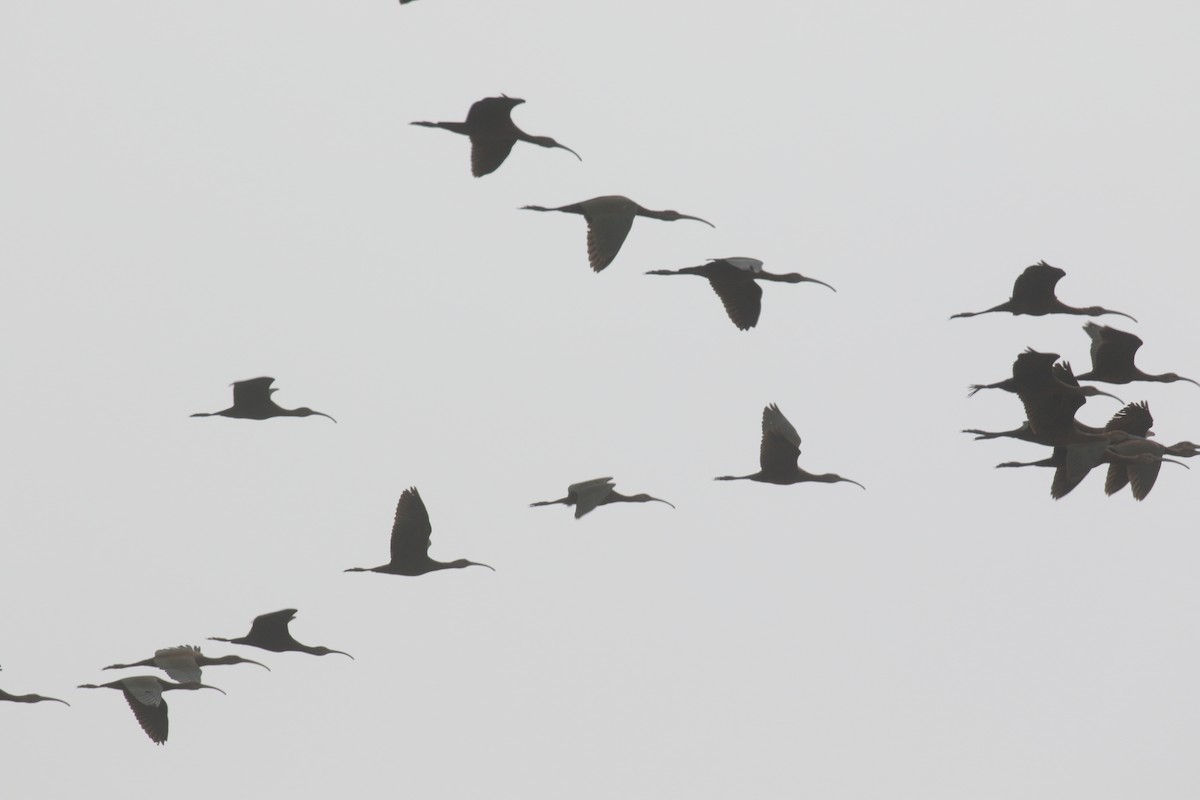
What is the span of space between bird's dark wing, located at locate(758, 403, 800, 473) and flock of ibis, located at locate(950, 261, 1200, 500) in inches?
104

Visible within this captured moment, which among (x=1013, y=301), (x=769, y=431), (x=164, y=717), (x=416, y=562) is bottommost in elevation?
(x=164, y=717)

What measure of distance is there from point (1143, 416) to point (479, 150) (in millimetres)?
11780

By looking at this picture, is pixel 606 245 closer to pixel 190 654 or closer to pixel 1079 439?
pixel 1079 439

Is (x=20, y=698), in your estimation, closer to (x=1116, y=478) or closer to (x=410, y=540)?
(x=410, y=540)

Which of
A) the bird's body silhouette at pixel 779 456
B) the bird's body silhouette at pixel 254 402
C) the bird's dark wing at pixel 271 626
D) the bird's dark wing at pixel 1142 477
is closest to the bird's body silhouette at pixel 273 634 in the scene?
the bird's dark wing at pixel 271 626

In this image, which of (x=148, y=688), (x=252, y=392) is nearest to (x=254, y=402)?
(x=252, y=392)

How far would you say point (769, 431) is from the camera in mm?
28078

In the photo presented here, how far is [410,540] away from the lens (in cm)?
2717

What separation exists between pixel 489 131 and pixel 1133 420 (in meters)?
11.7

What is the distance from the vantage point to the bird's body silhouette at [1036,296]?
89.9 feet

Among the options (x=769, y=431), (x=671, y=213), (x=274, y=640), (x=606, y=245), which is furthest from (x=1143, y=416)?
(x=274, y=640)

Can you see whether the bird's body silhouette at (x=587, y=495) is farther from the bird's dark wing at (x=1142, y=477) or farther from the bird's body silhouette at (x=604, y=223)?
the bird's dark wing at (x=1142, y=477)

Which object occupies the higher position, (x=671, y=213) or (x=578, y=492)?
(x=671, y=213)

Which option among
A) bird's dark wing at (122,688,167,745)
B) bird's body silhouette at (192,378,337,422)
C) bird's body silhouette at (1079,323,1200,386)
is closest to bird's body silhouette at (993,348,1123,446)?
bird's body silhouette at (1079,323,1200,386)
